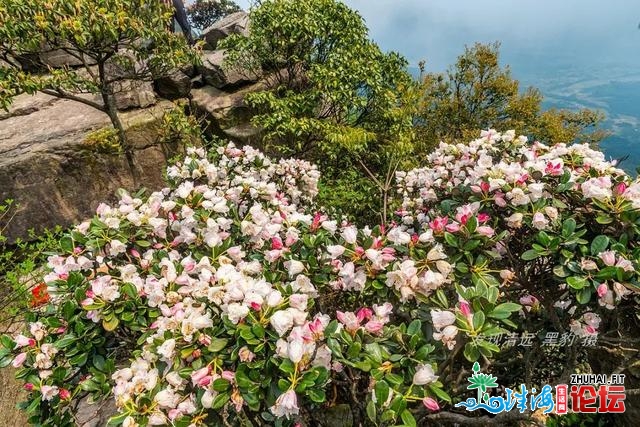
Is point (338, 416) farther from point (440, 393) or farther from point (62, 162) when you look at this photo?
point (62, 162)

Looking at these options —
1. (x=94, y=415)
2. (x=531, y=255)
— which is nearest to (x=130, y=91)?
(x=94, y=415)

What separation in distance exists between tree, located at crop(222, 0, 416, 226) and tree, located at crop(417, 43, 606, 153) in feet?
27.8

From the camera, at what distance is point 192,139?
956cm

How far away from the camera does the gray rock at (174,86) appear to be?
1051 cm

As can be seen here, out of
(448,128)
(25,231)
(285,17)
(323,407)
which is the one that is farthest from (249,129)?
(448,128)

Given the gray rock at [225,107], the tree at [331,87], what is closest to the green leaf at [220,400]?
the tree at [331,87]

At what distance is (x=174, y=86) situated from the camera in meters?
10.6

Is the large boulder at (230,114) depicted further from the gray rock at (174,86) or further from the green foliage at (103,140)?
the green foliage at (103,140)

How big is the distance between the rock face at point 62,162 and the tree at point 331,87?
3.14m

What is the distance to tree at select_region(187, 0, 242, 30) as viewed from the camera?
23562 millimetres

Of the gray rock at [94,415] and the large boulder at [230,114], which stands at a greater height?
the large boulder at [230,114]

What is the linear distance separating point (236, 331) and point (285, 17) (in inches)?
316

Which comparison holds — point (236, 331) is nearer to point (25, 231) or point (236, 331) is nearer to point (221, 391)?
point (221, 391)

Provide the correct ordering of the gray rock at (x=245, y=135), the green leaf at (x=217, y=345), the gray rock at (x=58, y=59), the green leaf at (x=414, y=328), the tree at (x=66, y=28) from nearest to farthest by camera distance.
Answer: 1. the green leaf at (x=217, y=345)
2. the green leaf at (x=414, y=328)
3. the tree at (x=66, y=28)
4. the gray rock at (x=245, y=135)
5. the gray rock at (x=58, y=59)
